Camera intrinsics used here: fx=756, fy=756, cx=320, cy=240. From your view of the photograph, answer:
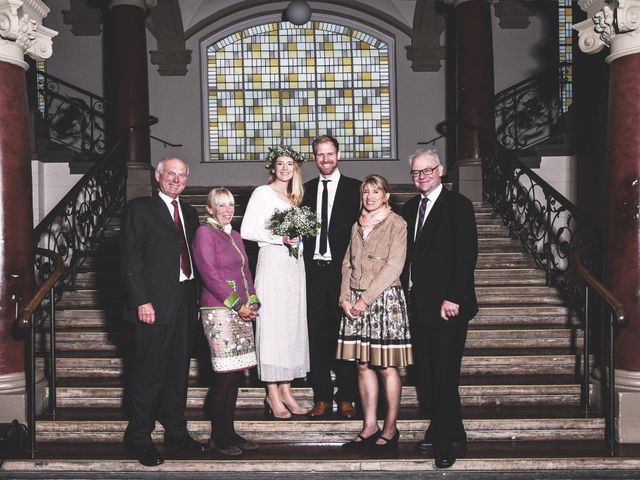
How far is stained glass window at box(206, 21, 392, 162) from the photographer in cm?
1447

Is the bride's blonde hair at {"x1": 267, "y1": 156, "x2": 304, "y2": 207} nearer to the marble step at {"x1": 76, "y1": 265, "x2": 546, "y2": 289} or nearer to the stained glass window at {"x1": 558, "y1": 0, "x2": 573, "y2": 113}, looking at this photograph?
the marble step at {"x1": 76, "y1": 265, "x2": 546, "y2": 289}

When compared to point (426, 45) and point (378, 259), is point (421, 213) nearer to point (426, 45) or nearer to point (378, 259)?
point (378, 259)

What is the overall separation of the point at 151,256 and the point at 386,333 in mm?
1499

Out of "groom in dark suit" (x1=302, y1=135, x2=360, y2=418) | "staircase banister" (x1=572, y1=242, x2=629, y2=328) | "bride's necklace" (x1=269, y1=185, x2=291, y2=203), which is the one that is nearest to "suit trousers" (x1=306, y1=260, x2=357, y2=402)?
"groom in dark suit" (x1=302, y1=135, x2=360, y2=418)

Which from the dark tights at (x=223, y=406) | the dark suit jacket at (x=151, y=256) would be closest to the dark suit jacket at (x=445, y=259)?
the dark tights at (x=223, y=406)

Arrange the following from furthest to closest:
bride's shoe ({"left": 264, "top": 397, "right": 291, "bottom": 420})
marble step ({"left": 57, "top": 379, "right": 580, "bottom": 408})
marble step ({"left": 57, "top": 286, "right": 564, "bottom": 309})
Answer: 1. marble step ({"left": 57, "top": 286, "right": 564, "bottom": 309})
2. marble step ({"left": 57, "top": 379, "right": 580, "bottom": 408})
3. bride's shoe ({"left": 264, "top": 397, "right": 291, "bottom": 420})

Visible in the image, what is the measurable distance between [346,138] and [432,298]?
33.8 ft

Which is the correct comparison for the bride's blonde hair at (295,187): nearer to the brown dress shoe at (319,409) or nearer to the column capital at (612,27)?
the brown dress shoe at (319,409)

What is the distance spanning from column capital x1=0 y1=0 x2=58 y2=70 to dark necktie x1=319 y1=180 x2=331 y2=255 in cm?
226

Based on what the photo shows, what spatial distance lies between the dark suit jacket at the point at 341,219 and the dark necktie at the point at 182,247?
32.3 inches

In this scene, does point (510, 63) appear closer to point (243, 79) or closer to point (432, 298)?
point (243, 79)

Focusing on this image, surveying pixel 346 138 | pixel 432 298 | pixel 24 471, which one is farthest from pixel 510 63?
pixel 24 471

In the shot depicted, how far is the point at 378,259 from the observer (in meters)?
4.56

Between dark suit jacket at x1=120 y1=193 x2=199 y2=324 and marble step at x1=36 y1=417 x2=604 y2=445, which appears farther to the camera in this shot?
marble step at x1=36 y1=417 x2=604 y2=445
